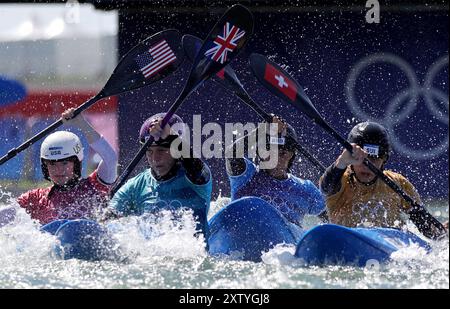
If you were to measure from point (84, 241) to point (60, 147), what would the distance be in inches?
39.7

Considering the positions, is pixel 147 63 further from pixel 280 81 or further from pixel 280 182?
pixel 280 182

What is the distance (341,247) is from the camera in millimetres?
5977

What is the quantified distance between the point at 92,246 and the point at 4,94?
30.0ft

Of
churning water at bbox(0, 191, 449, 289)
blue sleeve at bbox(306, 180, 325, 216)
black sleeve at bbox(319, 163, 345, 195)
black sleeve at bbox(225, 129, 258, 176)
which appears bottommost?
churning water at bbox(0, 191, 449, 289)

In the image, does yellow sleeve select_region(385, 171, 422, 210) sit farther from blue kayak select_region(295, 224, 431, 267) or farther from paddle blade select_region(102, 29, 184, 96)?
paddle blade select_region(102, 29, 184, 96)

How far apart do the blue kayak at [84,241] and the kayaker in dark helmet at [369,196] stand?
60.1 inches

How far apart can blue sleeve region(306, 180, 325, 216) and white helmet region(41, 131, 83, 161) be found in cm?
178

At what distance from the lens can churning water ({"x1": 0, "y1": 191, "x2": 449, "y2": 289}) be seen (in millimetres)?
5477

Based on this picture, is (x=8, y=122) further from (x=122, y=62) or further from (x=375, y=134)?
(x=375, y=134)

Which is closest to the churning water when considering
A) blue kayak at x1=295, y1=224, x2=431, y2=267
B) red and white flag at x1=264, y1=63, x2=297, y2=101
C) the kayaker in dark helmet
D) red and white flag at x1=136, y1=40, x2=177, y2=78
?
blue kayak at x1=295, y1=224, x2=431, y2=267

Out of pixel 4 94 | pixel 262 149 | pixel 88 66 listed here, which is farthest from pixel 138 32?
pixel 262 149

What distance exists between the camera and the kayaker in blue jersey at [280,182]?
22.9ft

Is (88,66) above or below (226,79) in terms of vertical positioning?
above

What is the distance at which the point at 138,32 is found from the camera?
12.6 m
